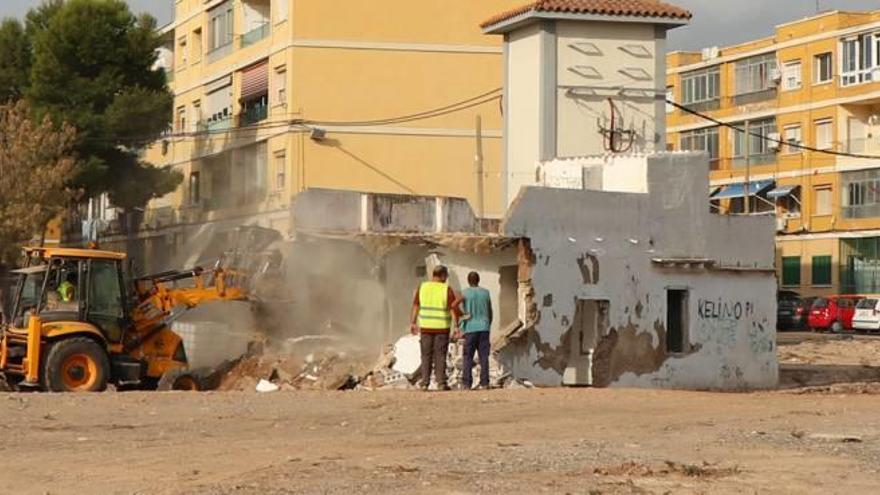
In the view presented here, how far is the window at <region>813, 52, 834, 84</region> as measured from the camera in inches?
2694

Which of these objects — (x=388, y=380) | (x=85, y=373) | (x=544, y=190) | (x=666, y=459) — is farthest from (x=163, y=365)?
(x=666, y=459)

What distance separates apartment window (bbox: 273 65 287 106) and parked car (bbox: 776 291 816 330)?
861 inches

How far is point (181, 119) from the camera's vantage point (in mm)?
64312

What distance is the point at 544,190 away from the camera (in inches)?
1016

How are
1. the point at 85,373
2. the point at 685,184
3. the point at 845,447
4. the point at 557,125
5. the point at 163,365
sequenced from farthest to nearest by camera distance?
the point at 557,125, the point at 685,184, the point at 163,365, the point at 85,373, the point at 845,447

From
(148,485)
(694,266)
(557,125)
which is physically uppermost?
(557,125)

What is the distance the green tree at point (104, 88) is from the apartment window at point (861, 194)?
100ft

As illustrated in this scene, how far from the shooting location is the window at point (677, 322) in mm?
28141

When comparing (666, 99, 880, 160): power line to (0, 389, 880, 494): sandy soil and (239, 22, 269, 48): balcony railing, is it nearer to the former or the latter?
(239, 22, 269, 48): balcony railing

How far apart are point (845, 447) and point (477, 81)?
3758 centimetres

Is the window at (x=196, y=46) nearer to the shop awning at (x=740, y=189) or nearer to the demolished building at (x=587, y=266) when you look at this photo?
the shop awning at (x=740, y=189)

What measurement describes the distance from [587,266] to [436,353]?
506 cm

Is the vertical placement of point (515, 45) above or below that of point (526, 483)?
above

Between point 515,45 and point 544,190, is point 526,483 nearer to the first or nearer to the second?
point 544,190
